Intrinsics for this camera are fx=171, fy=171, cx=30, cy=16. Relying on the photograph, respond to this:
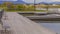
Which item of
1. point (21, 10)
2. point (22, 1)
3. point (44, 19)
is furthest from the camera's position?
point (22, 1)

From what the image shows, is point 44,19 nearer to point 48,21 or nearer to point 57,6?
point 48,21

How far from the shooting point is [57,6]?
7660 millimetres

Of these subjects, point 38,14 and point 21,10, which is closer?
point 38,14

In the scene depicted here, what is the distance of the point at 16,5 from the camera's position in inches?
302

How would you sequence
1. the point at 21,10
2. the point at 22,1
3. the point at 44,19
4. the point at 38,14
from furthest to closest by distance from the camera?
the point at 22,1 → the point at 21,10 → the point at 38,14 → the point at 44,19

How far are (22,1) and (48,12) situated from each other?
1705 mm

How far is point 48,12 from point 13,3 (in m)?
→ 1.77

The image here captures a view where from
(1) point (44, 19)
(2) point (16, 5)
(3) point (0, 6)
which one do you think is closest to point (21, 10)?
(2) point (16, 5)

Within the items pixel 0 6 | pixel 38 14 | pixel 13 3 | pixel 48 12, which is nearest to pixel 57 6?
pixel 48 12

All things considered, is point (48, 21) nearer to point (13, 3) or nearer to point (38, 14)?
point (38, 14)

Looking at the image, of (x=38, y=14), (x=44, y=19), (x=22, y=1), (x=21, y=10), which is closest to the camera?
(x=44, y=19)

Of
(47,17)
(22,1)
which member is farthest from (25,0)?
(47,17)

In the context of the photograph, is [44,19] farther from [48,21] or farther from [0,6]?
[0,6]

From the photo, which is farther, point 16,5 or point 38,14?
point 16,5
